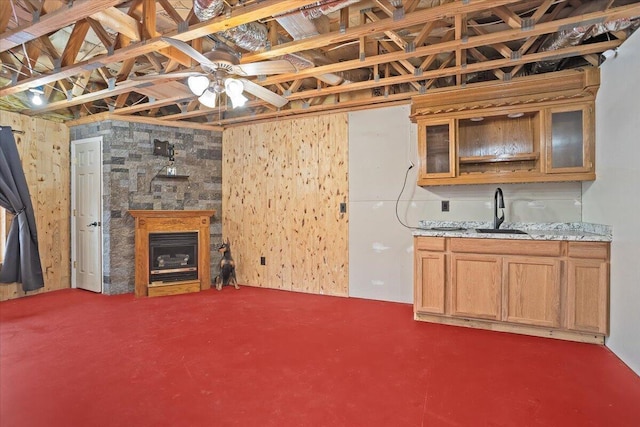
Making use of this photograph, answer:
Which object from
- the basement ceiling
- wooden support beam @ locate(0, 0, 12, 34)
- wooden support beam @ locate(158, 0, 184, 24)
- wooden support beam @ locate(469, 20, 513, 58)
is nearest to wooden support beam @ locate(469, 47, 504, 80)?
the basement ceiling

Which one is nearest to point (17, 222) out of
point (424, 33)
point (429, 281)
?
point (429, 281)

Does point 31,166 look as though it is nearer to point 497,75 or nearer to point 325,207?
point 325,207

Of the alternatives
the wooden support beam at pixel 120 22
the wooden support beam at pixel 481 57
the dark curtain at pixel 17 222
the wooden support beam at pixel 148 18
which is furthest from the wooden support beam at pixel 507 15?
the dark curtain at pixel 17 222

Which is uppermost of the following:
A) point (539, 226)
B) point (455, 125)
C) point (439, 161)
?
point (455, 125)

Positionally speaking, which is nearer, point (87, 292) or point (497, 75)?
point (497, 75)

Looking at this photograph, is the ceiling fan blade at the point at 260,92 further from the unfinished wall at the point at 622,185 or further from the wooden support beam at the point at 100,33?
the unfinished wall at the point at 622,185

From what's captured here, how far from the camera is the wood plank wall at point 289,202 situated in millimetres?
4570

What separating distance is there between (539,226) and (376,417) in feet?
9.14

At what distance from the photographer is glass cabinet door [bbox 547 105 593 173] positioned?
10.6 ft

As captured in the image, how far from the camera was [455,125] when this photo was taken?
370 centimetres

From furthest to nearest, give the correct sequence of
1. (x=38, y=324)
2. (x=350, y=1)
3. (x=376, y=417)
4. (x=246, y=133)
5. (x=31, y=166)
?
(x=246, y=133), (x=31, y=166), (x=38, y=324), (x=350, y=1), (x=376, y=417)

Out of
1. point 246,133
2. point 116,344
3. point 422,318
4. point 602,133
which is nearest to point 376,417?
point 422,318

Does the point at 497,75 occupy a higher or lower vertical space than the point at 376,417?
higher

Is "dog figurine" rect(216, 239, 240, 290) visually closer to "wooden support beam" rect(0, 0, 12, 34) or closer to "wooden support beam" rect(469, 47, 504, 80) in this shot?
"wooden support beam" rect(0, 0, 12, 34)
